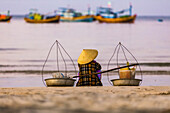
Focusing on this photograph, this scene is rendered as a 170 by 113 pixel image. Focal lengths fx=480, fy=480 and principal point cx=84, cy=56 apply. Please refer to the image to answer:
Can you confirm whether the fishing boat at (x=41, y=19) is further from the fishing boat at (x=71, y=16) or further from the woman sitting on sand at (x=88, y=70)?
the woman sitting on sand at (x=88, y=70)

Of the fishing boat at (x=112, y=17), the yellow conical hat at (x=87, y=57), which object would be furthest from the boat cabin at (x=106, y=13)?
the yellow conical hat at (x=87, y=57)

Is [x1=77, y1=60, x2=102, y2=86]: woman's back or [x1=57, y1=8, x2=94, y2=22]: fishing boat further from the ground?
[x1=77, y1=60, x2=102, y2=86]: woman's back

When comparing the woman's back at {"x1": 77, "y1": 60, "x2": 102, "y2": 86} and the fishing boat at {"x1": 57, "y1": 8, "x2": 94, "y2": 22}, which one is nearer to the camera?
the woman's back at {"x1": 77, "y1": 60, "x2": 102, "y2": 86}

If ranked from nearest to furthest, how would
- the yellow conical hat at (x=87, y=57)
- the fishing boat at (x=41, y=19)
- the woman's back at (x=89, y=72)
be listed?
the woman's back at (x=89, y=72) < the yellow conical hat at (x=87, y=57) < the fishing boat at (x=41, y=19)

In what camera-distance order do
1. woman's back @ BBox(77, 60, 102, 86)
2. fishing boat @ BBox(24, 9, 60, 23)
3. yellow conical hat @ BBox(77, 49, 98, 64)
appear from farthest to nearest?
fishing boat @ BBox(24, 9, 60, 23) < yellow conical hat @ BBox(77, 49, 98, 64) < woman's back @ BBox(77, 60, 102, 86)

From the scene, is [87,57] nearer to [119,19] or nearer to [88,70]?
[88,70]

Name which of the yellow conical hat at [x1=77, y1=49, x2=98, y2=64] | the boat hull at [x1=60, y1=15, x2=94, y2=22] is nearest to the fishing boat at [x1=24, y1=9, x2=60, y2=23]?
the boat hull at [x1=60, y1=15, x2=94, y2=22]

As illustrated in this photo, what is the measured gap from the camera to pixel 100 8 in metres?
113

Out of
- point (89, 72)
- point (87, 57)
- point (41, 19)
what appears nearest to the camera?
point (89, 72)

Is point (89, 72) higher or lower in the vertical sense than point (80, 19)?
higher

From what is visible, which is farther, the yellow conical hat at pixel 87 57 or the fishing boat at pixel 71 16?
the fishing boat at pixel 71 16

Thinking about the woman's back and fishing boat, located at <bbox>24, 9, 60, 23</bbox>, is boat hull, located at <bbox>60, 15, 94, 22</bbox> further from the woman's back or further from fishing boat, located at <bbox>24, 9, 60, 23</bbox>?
the woman's back

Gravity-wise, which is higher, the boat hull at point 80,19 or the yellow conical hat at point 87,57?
the yellow conical hat at point 87,57

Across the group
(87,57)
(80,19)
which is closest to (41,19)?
(80,19)
